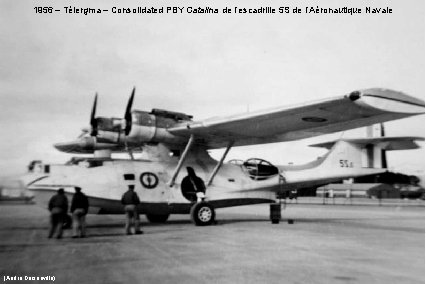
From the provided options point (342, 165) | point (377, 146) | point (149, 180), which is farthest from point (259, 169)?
point (377, 146)

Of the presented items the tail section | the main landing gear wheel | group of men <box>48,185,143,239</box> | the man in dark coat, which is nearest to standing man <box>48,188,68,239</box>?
group of men <box>48,185,143,239</box>

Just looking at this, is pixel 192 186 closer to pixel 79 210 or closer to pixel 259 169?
pixel 259 169

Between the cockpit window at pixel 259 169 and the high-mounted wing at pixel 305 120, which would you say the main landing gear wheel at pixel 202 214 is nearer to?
the high-mounted wing at pixel 305 120

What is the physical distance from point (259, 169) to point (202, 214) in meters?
3.04

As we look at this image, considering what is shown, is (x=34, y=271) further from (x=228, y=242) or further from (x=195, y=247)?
(x=228, y=242)

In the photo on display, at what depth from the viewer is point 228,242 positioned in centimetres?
875

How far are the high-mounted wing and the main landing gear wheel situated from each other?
2240mm

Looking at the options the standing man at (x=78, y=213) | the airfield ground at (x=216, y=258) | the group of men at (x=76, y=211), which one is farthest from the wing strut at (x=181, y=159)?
the standing man at (x=78, y=213)

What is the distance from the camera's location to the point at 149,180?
12.7 metres

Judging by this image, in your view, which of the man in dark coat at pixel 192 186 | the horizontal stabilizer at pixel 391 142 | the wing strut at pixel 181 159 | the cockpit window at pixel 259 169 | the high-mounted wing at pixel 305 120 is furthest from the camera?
the cockpit window at pixel 259 169

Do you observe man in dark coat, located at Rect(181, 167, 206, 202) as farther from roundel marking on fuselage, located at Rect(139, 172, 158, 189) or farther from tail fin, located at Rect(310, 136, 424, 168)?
tail fin, located at Rect(310, 136, 424, 168)

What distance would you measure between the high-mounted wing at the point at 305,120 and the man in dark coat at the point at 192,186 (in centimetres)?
124

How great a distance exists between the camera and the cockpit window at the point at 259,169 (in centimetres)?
1473

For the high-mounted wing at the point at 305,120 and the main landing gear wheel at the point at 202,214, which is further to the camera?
the main landing gear wheel at the point at 202,214
